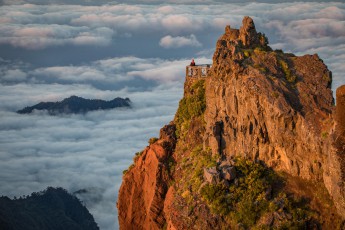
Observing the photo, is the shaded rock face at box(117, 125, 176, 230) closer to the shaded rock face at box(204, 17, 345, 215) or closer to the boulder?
the shaded rock face at box(204, 17, 345, 215)

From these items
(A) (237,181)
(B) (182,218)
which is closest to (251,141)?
(A) (237,181)

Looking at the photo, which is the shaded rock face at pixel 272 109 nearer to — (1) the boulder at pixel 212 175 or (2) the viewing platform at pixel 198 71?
(1) the boulder at pixel 212 175

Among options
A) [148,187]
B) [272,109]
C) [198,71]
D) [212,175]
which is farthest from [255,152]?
[198,71]

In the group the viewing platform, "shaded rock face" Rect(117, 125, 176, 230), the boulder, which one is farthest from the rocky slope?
the viewing platform

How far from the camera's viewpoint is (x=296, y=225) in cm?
6681

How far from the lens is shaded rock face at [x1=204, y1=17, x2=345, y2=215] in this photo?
6762 centimetres

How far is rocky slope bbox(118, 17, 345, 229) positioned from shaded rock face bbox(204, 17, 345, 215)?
0.08 metres

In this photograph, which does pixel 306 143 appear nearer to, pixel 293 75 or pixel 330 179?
pixel 330 179

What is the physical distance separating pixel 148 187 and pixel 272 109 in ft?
52.8

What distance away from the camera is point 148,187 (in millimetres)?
80375

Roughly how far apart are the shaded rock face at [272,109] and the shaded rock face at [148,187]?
5.22 m

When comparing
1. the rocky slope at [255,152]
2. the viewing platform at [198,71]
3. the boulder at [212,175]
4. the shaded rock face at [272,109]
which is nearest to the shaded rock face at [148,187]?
the rocky slope at [255,152]

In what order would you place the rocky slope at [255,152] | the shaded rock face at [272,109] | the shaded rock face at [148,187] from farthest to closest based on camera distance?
the shaded rock face at [148,187]
the shaded rock face at [272,109]
the rocky slope at [255,152]

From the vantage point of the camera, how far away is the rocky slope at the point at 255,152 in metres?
67.4
